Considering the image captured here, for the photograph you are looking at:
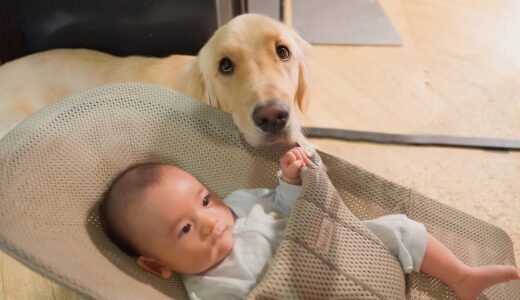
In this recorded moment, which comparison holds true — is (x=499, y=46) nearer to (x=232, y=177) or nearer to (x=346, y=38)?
(x=346, y=38)

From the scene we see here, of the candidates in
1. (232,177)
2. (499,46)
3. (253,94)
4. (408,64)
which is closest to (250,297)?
(232,177)

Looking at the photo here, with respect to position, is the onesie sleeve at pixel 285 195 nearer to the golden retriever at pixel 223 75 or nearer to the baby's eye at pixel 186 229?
the golden retriever at pixel 223 75

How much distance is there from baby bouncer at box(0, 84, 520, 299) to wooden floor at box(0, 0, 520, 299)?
1.72ft

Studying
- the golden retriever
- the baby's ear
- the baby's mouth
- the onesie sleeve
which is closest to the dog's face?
the golden retriever

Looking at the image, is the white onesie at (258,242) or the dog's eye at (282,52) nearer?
the white onesie at (258,242)

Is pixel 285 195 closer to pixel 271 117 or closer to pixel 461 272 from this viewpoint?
pixel 271 117

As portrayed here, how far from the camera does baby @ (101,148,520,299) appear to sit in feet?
3.51

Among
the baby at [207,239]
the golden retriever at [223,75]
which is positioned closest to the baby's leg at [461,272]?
the baby at [207,239]

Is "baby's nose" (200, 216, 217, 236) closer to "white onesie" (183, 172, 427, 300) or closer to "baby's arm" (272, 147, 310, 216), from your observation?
"white onesie" (183, 172, 427, 300)

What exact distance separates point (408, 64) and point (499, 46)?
538 millimetres

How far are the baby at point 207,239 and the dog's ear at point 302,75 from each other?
1.47 ft

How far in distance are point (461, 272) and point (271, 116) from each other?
58cm

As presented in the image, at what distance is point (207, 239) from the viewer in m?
1.09

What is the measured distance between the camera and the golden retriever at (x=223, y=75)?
1.24 metres
